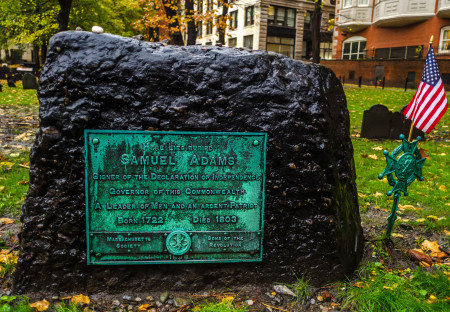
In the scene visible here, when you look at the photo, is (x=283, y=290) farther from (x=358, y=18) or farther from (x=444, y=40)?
(x=358, y=18)

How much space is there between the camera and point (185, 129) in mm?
2723

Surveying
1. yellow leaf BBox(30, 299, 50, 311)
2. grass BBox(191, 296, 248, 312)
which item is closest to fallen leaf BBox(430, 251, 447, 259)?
grass BBox(191, 296, 248, 312)

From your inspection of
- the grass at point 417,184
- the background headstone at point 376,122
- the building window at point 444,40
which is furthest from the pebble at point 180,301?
the building window at point 444,40

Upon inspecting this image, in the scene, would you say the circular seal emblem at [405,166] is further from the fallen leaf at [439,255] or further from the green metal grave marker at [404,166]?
the fallen leaf at [439,255]

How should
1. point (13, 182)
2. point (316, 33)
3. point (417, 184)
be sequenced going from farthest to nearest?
point (316, 33) < point (417, 184) < point (13, 182)

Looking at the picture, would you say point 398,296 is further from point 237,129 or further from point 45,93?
point 45,93

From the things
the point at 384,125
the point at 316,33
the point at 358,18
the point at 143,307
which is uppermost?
the point at 358,18

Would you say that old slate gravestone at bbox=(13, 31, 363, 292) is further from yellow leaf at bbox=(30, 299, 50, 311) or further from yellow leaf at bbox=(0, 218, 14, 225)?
yellow leaf at bbox=(0, 218, 14, 225)

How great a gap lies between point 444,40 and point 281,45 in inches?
751

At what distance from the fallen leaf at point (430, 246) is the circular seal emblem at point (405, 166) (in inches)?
35.0

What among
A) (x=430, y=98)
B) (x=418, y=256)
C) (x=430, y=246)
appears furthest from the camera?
(x=430, y=98)

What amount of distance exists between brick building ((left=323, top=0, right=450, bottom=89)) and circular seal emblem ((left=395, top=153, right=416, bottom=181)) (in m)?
23.8

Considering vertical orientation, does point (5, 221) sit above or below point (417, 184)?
below

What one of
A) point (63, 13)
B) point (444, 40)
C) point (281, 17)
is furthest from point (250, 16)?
point (63, 13)
